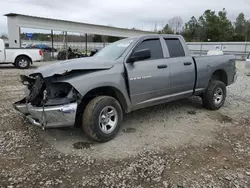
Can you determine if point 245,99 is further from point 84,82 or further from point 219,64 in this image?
point 84,82

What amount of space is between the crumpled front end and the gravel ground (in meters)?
0.51

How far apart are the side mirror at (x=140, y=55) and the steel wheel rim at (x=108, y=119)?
3.16 feet

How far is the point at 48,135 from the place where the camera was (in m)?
4.27

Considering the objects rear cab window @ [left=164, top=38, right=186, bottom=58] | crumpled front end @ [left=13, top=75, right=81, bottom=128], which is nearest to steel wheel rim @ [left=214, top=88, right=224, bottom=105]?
rear cab window @ [left=164, top=38, right=186, bottom=58]

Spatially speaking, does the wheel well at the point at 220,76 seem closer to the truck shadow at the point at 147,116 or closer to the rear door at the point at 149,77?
the truck shadow at the point at 147,116

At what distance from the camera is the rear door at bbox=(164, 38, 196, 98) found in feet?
16.2

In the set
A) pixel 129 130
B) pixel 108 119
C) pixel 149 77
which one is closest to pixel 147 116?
pixel 129 130

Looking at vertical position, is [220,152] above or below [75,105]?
below

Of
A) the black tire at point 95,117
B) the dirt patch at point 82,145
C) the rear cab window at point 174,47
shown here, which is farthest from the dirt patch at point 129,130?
the rear cab window at point 174,47

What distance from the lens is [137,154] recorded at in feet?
11.9

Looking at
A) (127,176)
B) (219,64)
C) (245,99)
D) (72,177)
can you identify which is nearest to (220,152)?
(127,176)

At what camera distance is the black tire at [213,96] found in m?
5.75

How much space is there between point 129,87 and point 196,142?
151 centimetres

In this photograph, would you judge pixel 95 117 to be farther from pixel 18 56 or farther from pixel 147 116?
pixel 18 56
